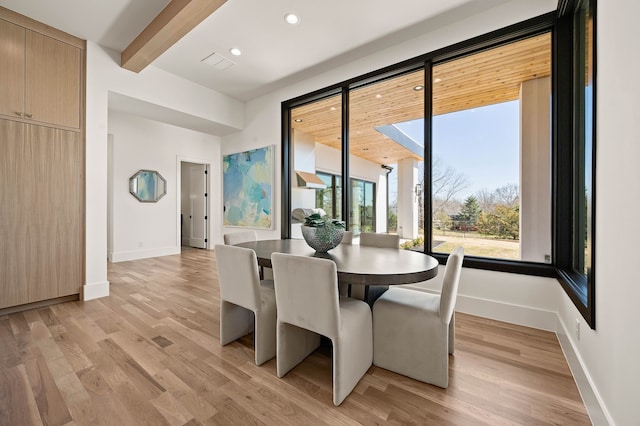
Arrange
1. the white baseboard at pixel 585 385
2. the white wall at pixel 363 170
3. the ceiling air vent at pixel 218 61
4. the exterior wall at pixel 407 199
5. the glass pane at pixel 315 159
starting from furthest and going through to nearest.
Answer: the glass pane at pixel 315 159 → the white wall at pixel 363 170 → the ceiling air vent at pixel 218 61 → the exterior wall at pixel 407 199 → the white baseboard at pixel 585 385

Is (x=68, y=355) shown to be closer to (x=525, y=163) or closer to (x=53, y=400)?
(x=53, y=400)

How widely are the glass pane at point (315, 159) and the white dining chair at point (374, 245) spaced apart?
1638 millimetres

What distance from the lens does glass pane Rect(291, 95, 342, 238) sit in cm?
453

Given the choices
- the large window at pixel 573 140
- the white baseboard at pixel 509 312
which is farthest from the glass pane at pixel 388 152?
the large window at pixel 573 140

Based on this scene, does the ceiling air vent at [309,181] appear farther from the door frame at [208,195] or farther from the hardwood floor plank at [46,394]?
the hardwood floor plank at [46,394]

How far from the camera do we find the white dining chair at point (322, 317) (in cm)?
146

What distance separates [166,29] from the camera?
2709 millimetres

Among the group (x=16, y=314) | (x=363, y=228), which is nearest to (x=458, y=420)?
(x=363, y=228)

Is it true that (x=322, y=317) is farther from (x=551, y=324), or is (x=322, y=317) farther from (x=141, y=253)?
(x=141, y=253)

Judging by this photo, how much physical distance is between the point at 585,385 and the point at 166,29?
4319mm

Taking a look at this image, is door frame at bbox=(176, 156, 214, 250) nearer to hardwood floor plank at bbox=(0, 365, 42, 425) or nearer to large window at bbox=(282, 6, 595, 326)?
large window at bbox=(282, 6, 595, 326)

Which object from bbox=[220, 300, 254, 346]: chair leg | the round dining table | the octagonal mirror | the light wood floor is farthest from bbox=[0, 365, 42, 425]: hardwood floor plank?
the octagonal mirror

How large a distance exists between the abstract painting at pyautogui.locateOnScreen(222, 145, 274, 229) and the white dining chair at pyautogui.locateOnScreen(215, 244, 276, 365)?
9.05 ft

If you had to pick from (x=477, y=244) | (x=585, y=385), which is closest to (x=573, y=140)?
(x=477, y=244)
